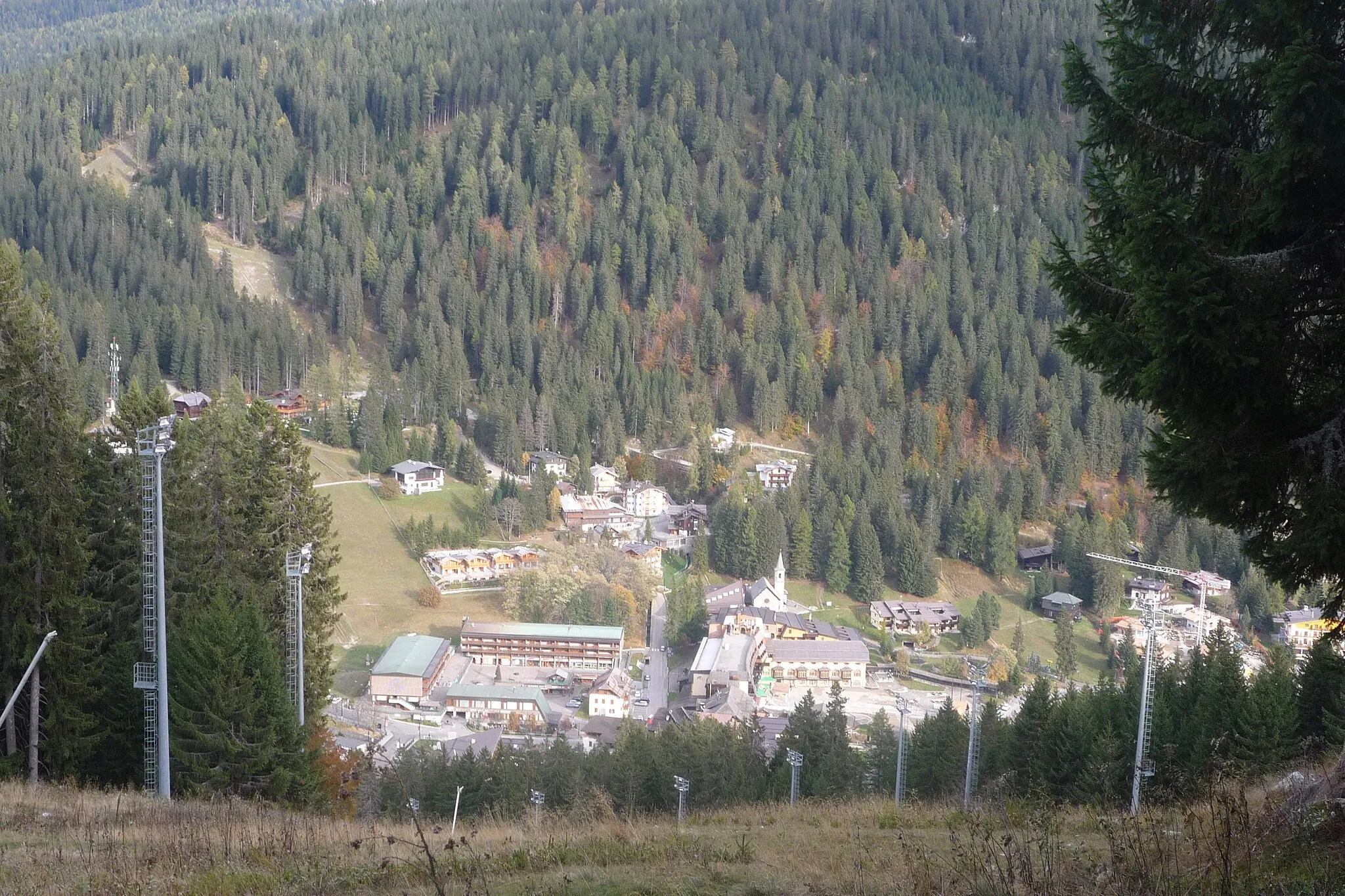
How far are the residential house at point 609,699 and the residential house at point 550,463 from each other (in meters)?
26.4

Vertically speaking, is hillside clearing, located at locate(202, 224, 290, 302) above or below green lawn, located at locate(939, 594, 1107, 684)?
above

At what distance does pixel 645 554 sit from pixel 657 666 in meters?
10.6

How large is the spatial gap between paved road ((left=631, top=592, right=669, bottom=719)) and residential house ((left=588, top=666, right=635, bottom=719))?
1.67 ft

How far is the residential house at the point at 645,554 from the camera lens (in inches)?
2372

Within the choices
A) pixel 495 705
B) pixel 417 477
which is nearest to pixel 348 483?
pixel 417 477

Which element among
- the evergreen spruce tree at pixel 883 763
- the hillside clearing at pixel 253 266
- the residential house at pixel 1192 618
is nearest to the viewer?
the evergreen spruce tree at pixel 883 763

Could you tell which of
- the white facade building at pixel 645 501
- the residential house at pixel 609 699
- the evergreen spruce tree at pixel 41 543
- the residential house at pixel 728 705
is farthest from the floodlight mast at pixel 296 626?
the white facade building at pixel 645 501

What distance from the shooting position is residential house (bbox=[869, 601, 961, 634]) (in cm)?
5659

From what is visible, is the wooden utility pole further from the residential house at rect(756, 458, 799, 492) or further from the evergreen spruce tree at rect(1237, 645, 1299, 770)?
the residential house at rect(756, 458, 799, 492)

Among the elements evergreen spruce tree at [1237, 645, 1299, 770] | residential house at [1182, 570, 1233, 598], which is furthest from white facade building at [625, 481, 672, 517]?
evergreen spruce tree at [1237, 645, 1299, 770]

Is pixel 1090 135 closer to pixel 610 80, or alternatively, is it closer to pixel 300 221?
pixel 300 221

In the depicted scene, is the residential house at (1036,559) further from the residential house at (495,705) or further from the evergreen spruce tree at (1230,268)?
the evergreen spruce tree at (1230,268)

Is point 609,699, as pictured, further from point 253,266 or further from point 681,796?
point 253,266

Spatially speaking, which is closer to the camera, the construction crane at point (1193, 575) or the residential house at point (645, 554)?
the construction crane at point (1193, 575)
